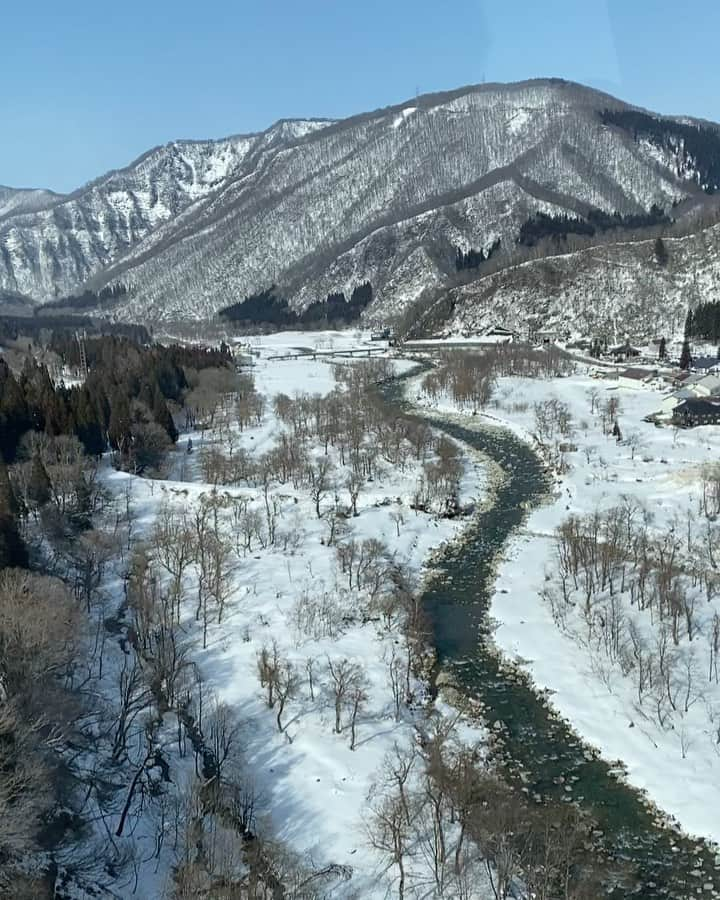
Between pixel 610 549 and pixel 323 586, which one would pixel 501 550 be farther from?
pixel 323 586

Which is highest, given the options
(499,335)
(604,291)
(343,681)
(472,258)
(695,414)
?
(472,258)

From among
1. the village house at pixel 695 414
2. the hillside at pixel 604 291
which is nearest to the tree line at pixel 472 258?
the hillside at pixel 604 291

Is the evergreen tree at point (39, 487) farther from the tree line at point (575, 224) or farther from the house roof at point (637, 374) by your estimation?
the tree line at point (575, 224)

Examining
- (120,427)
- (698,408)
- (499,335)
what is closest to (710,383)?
(698,408)

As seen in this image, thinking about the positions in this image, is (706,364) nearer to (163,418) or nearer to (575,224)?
(163,418)

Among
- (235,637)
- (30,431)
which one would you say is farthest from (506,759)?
(30,431)

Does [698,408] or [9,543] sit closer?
[9,543]

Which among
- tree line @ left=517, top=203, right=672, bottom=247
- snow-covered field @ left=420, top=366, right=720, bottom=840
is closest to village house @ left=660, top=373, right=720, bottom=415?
snow-covered field @ left=420, top=366, right=720, bottom=840

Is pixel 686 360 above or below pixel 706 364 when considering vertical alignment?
above
